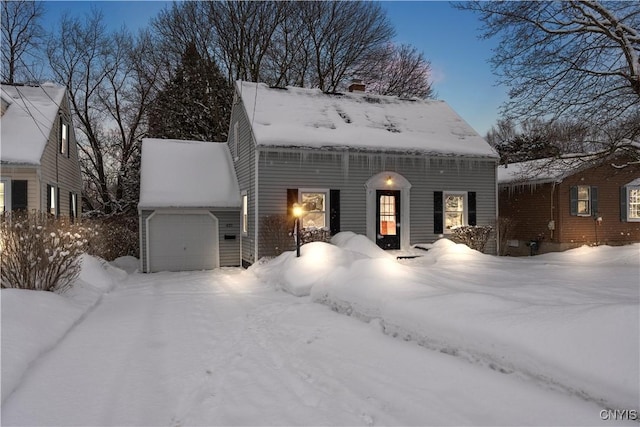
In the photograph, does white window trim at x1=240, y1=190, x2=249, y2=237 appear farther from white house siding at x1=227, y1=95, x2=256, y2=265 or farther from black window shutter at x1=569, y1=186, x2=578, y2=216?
black window shutter at x1=569, y1=186, x2=578, y2=216

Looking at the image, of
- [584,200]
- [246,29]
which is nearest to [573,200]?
[584,200]

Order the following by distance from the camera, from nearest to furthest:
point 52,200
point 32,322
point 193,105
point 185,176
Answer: point 32,322
point 52,200
point 185,176
point 193,105

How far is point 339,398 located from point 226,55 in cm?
2497

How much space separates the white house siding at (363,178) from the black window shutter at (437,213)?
5.2 inches

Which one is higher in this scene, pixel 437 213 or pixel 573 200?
pixel 573 200

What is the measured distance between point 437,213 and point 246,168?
6.47 metres

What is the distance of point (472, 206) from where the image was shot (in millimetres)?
14906

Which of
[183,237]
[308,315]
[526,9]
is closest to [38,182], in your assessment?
[183,237]

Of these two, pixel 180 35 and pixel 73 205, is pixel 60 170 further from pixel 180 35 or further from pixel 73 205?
pixel 180 35

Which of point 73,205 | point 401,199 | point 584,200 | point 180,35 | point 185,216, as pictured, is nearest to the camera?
point 401,199

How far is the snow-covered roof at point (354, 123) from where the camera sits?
1323 cm

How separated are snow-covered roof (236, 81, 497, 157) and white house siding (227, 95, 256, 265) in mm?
776

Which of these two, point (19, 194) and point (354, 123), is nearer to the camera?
point (19, 194)

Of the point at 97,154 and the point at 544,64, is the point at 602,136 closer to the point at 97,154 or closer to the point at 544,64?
the point at 544,64
